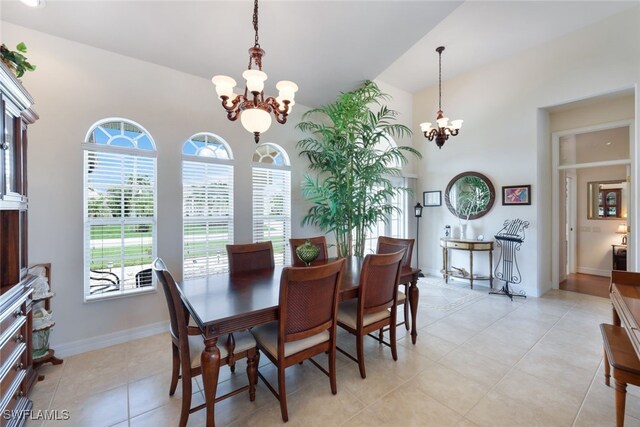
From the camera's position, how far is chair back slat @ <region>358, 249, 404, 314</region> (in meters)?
2.04

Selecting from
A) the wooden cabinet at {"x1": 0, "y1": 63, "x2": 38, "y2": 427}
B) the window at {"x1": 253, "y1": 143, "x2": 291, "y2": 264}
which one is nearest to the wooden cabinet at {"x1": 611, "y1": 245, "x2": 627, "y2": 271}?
the window at {"x1": 253, "y1": 143, "x2": 291, "y2": 264}

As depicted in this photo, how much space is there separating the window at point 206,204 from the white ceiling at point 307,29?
0.95 metres

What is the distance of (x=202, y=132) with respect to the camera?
321cm

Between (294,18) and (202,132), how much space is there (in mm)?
1657

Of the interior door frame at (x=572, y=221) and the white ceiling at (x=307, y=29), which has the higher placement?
the white ceiling at (x=307, y=29)

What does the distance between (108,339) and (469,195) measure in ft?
18.7

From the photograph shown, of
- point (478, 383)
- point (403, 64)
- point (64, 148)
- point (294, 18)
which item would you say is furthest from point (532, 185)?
point (64, 148)

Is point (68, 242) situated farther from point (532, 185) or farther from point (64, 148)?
point (532, 185)

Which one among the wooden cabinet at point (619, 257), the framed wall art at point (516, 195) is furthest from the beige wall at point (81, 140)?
the wooden cabinet at point (619, 257)

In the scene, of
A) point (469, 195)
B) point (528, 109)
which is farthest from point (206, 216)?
point (528, 109)

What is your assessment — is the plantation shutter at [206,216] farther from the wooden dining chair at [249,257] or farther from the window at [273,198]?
the wooden dining chair at [249,257]

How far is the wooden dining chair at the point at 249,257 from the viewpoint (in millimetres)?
2553

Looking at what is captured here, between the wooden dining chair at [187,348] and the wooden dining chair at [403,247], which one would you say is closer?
the wooden dining chair at [187,348]

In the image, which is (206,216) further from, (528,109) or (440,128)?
(528,109)
